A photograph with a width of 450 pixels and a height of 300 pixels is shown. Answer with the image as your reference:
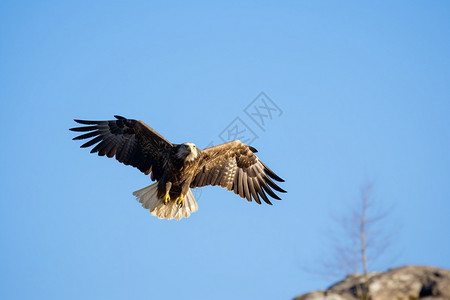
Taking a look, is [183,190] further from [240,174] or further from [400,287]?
[400,287]

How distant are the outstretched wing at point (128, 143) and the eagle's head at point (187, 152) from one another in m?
0.45

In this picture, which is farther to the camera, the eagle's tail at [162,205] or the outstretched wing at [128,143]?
the eagle's tail at [162,205]

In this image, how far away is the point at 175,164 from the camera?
10883 mm

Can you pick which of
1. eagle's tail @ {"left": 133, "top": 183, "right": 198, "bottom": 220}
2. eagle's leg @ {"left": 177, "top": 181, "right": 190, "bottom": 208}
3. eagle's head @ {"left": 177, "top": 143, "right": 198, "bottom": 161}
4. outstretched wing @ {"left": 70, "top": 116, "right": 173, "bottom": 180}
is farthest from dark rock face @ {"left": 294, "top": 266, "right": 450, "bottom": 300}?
eagle's tail @ {"left": 133, "top": 183, "right": 198, "bottom": 220}

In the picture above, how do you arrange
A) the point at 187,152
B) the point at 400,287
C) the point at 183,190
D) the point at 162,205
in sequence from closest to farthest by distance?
the point at 400,287, the point at 187,152, the point at 183,190, the point at 162,205

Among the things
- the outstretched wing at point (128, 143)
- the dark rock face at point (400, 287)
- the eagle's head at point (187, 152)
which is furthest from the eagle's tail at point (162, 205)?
the dark rock face at point (400, 287)

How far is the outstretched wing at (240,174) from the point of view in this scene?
39.0 feet

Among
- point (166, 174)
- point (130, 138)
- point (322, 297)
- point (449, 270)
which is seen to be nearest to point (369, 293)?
point (322, 297)

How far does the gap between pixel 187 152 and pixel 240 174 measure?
2079mm

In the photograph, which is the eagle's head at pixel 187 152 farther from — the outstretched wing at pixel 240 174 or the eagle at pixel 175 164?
the outstretched wing at pixel 240 174

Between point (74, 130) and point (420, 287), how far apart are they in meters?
Result: 8.01

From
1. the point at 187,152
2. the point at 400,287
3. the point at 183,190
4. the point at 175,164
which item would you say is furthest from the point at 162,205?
the point at 400,287

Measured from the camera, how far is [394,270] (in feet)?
23.2

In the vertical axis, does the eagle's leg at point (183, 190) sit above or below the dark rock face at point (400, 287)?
above
